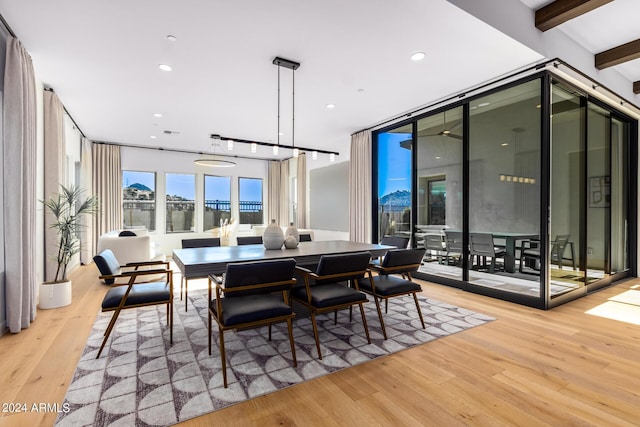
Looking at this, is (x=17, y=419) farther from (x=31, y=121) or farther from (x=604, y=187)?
(x=604, y=187)

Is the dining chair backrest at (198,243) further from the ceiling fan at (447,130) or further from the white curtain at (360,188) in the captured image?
the ceiling fan at (447,130)

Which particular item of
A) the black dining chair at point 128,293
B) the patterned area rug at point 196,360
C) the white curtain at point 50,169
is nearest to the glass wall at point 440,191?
the patterned area rug at point 196,360

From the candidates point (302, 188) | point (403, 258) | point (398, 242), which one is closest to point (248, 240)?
point (398, 242)

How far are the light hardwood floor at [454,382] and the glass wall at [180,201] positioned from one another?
17.5 feet

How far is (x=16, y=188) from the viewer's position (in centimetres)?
286

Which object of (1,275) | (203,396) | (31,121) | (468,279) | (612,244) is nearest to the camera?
(203,396)

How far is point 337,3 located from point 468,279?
3.83 meters

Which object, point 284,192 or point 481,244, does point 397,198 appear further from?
point 284,192

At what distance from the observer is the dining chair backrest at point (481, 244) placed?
13.9 feet

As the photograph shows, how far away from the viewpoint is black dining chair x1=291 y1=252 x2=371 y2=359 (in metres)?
2.42

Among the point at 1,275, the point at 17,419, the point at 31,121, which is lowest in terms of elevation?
the point at 17,419

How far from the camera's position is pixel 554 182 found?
3.68 metres

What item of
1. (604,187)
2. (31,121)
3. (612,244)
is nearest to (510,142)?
(604,187)

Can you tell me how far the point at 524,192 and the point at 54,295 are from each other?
230 inches
